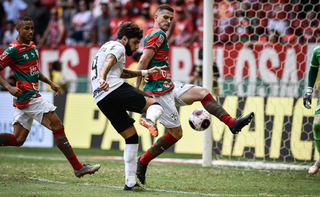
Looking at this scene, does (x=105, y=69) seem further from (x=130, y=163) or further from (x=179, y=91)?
(x=179, y=91)

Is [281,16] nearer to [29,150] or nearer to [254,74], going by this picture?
[254,74]

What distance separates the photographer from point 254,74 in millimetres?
10148

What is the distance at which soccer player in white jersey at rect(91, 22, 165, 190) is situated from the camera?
4363 mm

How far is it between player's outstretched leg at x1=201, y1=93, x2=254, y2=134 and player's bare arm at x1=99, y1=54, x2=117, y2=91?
1654 millimetres

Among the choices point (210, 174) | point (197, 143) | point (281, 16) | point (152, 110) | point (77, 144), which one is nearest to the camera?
point (152, 110)

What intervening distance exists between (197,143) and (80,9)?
8076 millimetres

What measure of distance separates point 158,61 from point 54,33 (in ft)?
31.0

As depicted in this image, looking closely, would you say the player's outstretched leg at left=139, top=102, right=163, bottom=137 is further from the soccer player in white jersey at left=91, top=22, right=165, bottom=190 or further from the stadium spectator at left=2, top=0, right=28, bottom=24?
the stadium spectator at left=2, top=0, right=28, bottom=24

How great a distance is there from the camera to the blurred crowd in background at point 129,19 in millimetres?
9953

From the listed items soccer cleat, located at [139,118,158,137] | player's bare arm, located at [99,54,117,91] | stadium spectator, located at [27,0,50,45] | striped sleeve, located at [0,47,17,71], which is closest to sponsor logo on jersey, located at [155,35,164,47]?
player's bare arm, located at [99,54,117,91]

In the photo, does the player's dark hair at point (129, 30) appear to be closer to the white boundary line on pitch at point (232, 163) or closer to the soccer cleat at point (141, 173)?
the soccer cleat at point (141, 173)

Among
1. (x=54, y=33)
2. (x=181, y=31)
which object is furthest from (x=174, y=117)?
(x=54, y=33)

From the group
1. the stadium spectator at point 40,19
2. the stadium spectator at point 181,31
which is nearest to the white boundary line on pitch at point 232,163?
the stadium spectator at point 181,31

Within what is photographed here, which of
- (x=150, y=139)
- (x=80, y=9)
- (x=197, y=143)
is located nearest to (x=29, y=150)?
(x=150, y=139)
